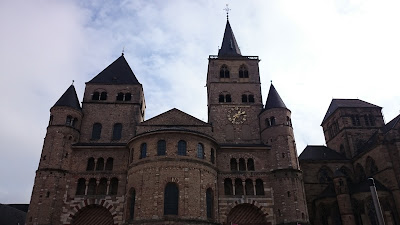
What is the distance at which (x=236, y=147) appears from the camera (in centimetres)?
3350

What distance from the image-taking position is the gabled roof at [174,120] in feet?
115

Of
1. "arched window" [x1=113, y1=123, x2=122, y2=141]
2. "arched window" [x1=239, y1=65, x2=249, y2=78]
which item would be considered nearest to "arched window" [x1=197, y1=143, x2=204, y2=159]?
"arched window" [x1=113, y1=123, x2=122, y2=141]

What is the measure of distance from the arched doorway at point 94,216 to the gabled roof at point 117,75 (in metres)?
15.5

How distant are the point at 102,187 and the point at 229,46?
86.5 ft

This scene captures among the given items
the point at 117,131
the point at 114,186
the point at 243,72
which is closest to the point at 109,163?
the point at 114,186

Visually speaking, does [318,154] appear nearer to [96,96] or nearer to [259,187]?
[259,187]

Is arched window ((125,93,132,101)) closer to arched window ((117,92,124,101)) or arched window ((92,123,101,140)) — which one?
arched window ((117,92,124,101))

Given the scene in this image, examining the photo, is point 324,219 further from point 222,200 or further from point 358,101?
point 358,101

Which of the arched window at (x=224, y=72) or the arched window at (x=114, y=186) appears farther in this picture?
the arched window at (x=224, y=72)

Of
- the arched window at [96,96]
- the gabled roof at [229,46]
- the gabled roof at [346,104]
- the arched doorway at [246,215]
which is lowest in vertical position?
the arched doorway at [246,215]

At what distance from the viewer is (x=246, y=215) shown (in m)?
31.1

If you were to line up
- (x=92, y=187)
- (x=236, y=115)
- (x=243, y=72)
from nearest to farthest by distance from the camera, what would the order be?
(x=92, y=187)
(x=236, y=115)
(x=243, y=72)

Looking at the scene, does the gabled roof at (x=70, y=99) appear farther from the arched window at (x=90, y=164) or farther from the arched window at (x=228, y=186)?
the arched window at (x=228, y=186)

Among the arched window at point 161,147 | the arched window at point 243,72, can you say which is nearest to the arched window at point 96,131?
the arched window at point 161,147
